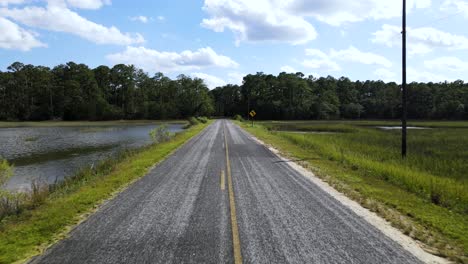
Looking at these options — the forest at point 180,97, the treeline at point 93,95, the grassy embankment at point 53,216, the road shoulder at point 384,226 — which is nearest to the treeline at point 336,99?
the forest at point 180,97

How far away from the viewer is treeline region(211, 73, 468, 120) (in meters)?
122

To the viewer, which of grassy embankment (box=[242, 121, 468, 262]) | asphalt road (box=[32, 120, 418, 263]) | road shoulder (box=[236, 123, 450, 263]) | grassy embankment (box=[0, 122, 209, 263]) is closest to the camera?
asphalt road (box=[32, 120, 418, 263])

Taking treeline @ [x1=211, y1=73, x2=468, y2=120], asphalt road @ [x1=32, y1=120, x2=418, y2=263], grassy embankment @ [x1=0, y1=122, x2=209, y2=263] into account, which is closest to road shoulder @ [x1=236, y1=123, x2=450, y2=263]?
asphalt road @ [x1=32, y1=120, x2=418, y2=263]

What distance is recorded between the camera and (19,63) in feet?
417

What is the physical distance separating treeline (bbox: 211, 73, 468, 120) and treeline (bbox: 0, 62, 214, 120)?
890 inches

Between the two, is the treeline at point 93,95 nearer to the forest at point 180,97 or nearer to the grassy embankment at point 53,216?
the forest at point 180,97

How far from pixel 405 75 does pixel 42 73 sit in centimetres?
12878

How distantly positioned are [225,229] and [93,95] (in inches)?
5032

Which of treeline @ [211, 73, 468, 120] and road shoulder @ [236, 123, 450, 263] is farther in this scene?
treeline @ [211, 73, 468, 120]

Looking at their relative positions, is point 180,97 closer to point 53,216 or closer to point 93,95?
point 93,95

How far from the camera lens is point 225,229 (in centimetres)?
726

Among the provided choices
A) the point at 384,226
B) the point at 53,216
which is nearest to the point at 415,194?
the point at 384,226

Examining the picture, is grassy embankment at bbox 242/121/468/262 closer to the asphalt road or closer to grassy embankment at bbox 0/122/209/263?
the asphalt road

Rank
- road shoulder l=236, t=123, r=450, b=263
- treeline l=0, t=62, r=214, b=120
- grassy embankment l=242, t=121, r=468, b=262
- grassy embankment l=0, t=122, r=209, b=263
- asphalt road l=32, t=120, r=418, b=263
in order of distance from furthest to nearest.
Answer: treeline l=0, t=62, r=214, b=120 → grassy embankment l=242, t=121, r=468, b=262 → grassy embankment l=0, t=122, r=209, b=263 → road shoulder l=236, t=123, r=450, b=263 → asphalt road l=32, t=120, r=418, b=263
